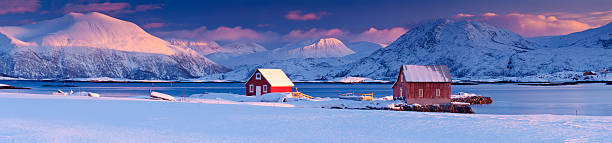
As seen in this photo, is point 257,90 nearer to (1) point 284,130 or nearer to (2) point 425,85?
(2) point 425,85

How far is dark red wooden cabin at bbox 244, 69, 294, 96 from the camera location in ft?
234

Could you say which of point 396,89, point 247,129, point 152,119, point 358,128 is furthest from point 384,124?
point 396,89

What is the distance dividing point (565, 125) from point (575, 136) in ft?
13.7

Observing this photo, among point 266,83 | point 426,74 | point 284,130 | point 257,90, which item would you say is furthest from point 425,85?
point 284,130

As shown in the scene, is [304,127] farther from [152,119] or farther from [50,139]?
[50,139]

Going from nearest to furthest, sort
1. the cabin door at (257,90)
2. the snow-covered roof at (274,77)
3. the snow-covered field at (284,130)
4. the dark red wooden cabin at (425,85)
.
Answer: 1. the snow-covered field at (284,130)
2. the dark red wooden cabin at (425,85)
3. the snow-covered roof at (274,77)
4. the cabin door at (257,90)

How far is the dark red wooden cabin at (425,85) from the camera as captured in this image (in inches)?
2403

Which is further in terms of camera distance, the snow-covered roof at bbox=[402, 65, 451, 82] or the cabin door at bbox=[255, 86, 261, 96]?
the cabin door at bbox=[255, 86, 261, 96]

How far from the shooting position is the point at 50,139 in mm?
17031

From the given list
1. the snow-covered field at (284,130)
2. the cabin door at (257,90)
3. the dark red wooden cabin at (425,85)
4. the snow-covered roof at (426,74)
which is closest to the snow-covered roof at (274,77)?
the cabin door at (257,90)

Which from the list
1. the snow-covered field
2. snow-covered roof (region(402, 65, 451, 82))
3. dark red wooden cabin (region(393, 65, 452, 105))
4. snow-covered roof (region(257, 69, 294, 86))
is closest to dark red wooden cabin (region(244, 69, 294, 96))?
snow-covered roof (region(257, 69, 294, 86))

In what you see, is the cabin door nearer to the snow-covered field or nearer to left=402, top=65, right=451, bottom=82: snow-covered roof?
left=402, top=65, right=451, bottom=82: snow-covered roof

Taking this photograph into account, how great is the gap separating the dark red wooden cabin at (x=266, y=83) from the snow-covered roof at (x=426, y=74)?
18069 millimetres

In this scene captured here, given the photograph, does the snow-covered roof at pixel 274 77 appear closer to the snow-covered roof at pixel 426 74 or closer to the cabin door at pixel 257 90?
the cabin door at pixel 257 90
